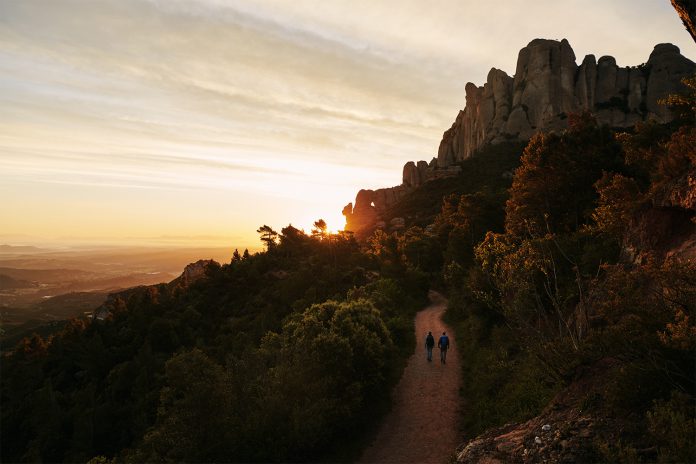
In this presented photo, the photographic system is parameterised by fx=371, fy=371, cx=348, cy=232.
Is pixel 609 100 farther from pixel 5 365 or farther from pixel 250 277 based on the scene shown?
pixel 5 365

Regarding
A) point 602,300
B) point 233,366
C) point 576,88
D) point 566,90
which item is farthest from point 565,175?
point 576,88

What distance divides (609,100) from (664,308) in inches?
4906

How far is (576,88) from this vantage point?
10719cm

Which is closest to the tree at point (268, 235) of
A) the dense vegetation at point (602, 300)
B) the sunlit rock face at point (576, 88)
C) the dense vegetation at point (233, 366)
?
the dense vegetation at point (233, 366)

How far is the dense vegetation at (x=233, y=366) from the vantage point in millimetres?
12227

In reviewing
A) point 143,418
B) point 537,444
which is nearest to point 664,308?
point 537,444

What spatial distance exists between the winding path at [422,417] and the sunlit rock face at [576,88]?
318 ft

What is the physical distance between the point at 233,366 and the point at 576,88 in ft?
413

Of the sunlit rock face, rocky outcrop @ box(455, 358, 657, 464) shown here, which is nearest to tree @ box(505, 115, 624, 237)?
rocky outcrop @ box(455, 358, 657, 464)

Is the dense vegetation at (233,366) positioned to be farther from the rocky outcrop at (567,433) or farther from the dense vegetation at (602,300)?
the rocky outcrop at (567,433)

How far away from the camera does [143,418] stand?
2511cm

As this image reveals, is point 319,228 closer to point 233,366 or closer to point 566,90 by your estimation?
point 233,366

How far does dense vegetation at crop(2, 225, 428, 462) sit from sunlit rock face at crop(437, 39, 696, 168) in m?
77.9

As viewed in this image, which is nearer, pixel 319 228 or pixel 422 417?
pixel 422 417
